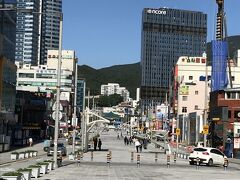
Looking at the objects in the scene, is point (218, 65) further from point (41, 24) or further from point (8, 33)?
point (41, 24)

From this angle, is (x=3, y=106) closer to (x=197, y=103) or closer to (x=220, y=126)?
(x=220, y=126)

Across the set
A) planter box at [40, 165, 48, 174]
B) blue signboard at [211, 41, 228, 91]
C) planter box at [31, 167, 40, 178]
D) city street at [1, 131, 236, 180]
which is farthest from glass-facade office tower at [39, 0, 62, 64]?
blue signboard at [211, 41, 228, 91]

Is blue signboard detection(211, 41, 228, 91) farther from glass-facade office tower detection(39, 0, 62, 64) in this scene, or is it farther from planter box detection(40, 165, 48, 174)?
planter box detection(40, 165, 48, 174)

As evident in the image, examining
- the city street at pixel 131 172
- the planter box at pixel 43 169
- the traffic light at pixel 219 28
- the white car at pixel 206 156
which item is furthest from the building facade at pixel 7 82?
the traffic light at pixel 219 28

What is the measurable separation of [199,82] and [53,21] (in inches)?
4872

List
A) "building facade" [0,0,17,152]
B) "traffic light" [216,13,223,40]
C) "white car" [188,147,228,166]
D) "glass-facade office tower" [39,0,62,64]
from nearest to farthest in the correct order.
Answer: "glass-facade office tower" [39,0,62,64]
"white car" [188,147,228,166]
"building facade" [0,0,17,152]
"traffic light" [216,13,223,40]

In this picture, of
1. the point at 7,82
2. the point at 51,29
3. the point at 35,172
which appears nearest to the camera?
the point at 35,172

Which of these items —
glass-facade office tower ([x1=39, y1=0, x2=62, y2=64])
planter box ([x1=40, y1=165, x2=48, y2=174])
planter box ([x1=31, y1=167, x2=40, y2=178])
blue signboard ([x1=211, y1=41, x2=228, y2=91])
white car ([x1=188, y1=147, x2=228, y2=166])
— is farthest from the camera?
blue signboard ([x1=211, y1=41, x2=228, y2=91])

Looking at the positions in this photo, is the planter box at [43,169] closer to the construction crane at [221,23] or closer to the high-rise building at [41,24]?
the high-rise building at [41,24]

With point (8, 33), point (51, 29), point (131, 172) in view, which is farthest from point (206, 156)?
point (8, 33)

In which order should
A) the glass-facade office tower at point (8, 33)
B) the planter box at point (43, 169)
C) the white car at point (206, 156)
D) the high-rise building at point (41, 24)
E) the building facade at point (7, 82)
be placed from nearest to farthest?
the high-rise building at point (41, 24)
the planter box at point (43, 169)
the white car at point (206, 156)
the building facade at point (7, 82)
the glass-facade office tower at point (8, 33)

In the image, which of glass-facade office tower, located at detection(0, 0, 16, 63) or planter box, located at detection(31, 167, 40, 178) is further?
glass-facade office tower, located at detection(0, 0, 16, 63)

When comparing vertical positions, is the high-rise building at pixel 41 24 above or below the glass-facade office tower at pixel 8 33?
below

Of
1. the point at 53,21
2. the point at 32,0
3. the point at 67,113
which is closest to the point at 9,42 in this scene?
the point at 53,21
